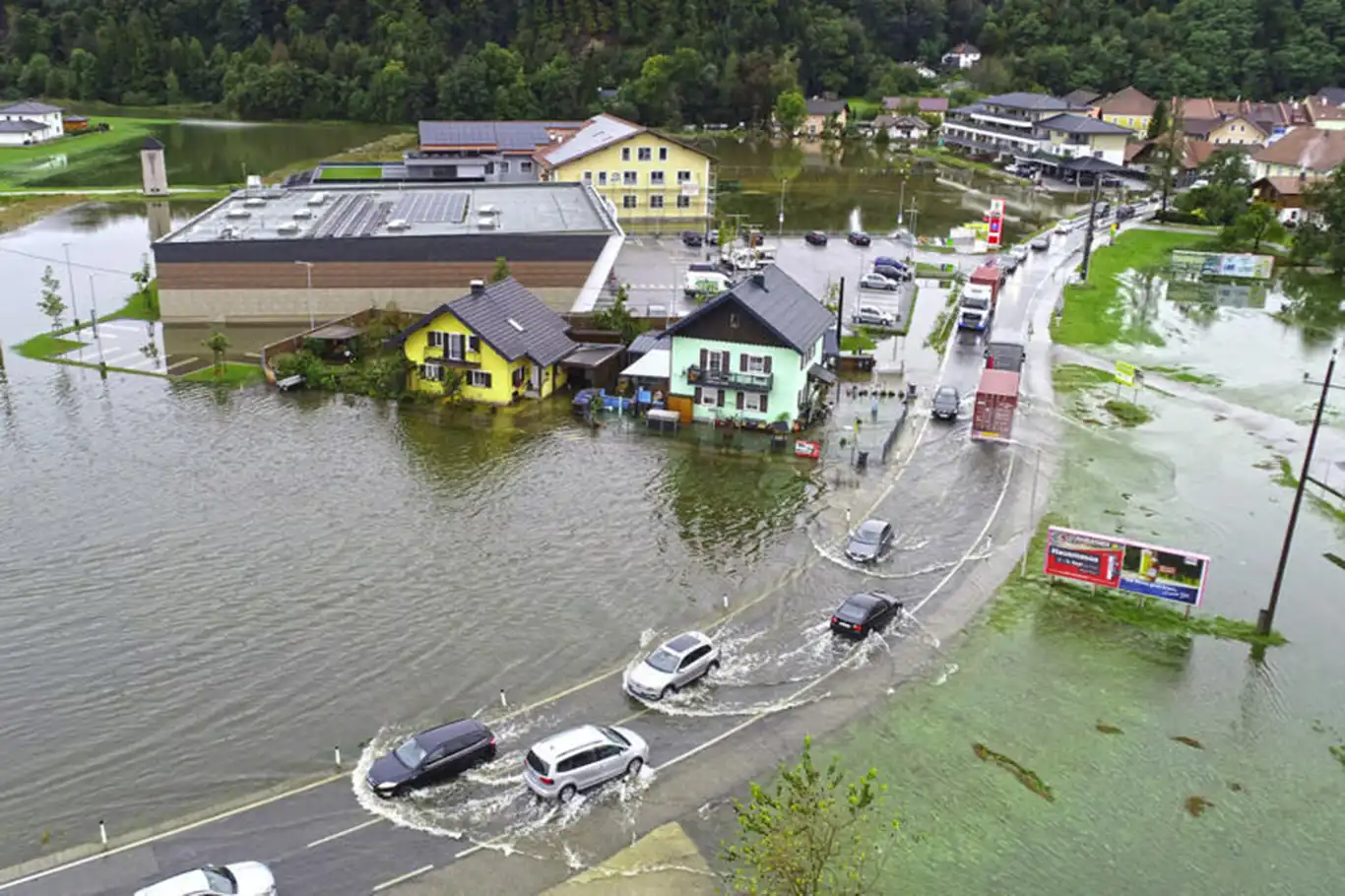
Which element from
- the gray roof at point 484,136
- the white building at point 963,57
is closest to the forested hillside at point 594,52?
the white building at point 963,57

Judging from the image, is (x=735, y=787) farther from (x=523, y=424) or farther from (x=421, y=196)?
(x=421, y=196)

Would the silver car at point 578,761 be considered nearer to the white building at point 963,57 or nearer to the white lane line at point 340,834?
the white lane line at point 340,834

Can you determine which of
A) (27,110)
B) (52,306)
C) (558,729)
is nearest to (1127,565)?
(558,729)

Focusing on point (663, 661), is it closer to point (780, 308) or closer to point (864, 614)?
point (864, 614)

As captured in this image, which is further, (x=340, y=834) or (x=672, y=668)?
(x=672, y=668)

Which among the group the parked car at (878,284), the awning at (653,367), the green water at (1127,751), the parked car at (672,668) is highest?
the parked car at (878,284)
